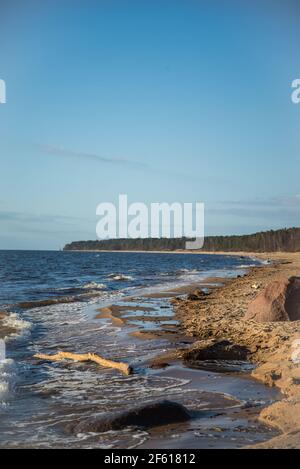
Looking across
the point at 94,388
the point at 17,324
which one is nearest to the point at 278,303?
the point at 94,388

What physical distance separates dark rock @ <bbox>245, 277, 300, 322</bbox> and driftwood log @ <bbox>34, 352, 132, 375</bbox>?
500 cm

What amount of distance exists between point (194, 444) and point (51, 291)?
25632mm

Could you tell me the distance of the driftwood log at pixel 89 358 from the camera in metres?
9.38

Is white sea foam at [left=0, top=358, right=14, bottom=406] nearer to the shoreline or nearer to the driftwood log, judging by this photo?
the driftwood log

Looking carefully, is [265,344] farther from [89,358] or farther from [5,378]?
[5,378]

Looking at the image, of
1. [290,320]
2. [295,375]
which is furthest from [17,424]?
[290,320]

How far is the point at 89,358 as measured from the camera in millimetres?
10484

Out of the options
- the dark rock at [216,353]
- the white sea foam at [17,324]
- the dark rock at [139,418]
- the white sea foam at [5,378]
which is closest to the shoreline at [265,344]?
the dark rock at [216,353]

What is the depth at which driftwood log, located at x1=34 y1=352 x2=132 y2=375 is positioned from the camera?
938 cm

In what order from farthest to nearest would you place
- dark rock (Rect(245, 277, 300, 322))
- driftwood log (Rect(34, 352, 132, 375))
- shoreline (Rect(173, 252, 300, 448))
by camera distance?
1. dark rock (Rect(245, 277, 300, 322))
2. driftwood log (Rect(34, 352, 132, 375))
3. shoreline (Rect(173, 252, 300, 448))

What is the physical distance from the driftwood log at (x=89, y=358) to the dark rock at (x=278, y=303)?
5.00 metres

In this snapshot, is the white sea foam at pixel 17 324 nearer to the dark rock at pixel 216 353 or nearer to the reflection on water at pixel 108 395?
the reflection on water at pixel 108 395

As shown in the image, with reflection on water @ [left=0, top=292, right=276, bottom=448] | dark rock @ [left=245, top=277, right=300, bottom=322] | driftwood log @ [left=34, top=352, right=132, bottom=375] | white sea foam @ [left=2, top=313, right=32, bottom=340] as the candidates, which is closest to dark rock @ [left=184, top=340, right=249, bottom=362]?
reflection on water @ [left=0, top=292, right=276, bottom=448]

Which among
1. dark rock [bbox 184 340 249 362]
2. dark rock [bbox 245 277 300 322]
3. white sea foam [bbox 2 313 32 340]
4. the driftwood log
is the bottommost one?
white sea foam [bbox 2 313 32 340]
